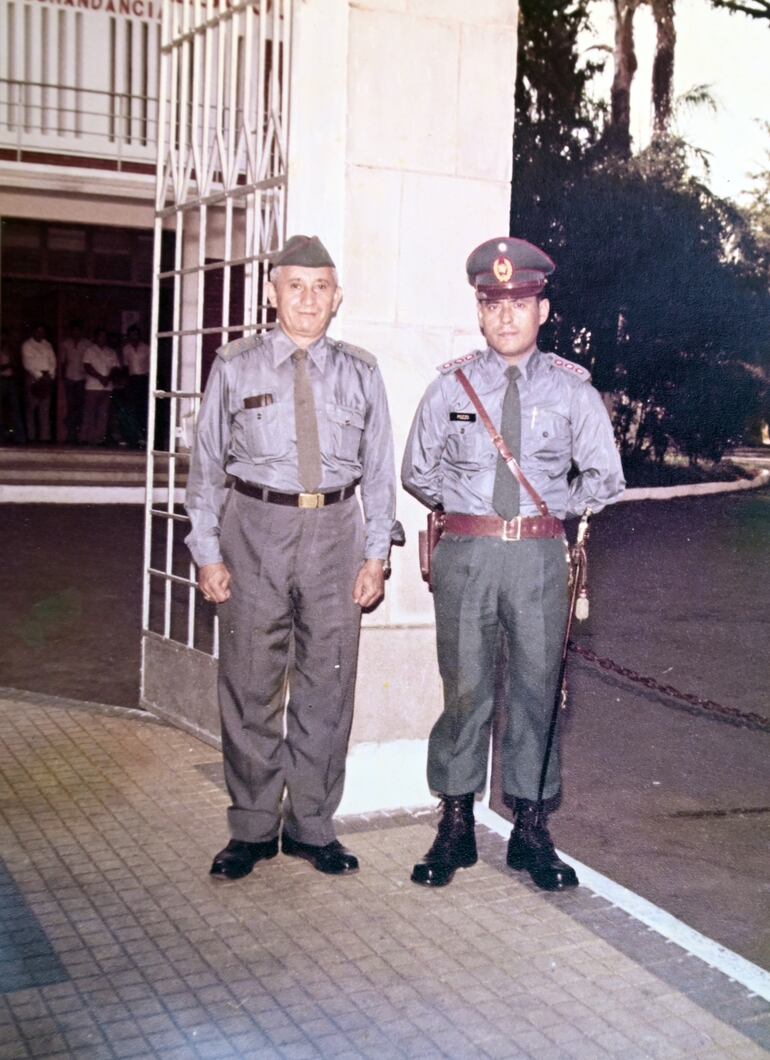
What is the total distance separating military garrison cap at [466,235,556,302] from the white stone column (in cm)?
59

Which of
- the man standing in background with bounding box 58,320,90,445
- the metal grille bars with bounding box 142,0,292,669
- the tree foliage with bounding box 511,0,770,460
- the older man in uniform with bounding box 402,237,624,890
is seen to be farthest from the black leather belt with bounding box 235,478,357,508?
the tree foliage with bounding box 511,0,770,460

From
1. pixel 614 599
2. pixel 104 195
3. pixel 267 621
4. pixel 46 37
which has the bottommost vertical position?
pixel 614 599

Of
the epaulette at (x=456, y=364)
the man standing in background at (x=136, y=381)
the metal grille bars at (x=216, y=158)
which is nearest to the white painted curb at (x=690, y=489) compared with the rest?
the man standing in background at (x=136, y=381)

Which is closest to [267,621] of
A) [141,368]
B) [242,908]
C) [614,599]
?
[242,908]

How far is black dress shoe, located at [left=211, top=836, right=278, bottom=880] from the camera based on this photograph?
4551mm

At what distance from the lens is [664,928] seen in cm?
429

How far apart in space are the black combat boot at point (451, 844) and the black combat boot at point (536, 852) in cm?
16

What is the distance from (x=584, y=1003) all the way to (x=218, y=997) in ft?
3.37

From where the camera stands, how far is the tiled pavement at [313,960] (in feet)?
11.5

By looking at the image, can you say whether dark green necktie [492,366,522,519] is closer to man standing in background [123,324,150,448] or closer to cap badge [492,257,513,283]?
cap badge [492,257,513,283]

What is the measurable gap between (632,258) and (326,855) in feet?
67.6

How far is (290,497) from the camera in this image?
458 centimetres

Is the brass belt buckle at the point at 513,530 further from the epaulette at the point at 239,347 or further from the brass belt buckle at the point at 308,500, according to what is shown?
the epaulette at the point at 239,347

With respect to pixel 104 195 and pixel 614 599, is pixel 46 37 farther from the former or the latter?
pixel 614 599
